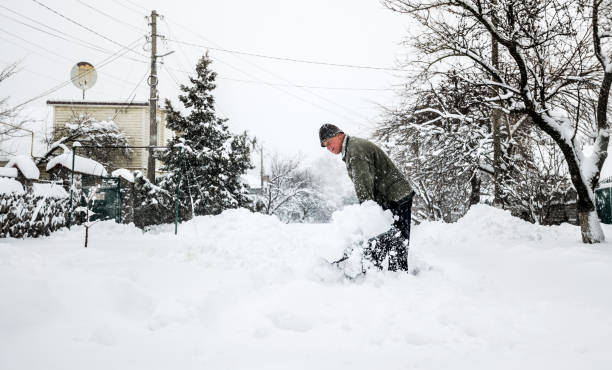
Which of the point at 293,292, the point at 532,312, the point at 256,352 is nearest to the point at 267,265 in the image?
the point at 293,292

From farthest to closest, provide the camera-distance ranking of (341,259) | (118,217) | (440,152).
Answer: (440,152) → (118,217) → (341,259)

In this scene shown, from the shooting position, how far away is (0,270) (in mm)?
2609

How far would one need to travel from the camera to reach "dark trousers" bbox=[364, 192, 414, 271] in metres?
3.53

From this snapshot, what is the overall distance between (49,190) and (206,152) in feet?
30.4

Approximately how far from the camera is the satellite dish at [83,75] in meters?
20.2

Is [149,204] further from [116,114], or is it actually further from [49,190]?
[116,114]

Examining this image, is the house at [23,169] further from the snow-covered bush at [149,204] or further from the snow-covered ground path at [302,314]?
the snow-covered ground path at [302,314]

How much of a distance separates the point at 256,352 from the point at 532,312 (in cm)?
202

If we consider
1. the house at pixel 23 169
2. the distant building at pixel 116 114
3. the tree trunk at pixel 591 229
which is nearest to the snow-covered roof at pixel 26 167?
the house at pixel 23 169

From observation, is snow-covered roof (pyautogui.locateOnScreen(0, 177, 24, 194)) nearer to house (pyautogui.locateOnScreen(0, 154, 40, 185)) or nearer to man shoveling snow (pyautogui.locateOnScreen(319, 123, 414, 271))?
house (pyautogui.locateOnScreen(0, 154, 40, 185))

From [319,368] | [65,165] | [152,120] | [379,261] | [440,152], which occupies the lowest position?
[319,368]

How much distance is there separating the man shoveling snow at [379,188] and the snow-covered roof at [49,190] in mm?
6385

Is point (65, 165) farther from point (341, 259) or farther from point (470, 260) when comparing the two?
point (470, 260)

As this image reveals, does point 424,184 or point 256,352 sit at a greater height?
point 424,184
